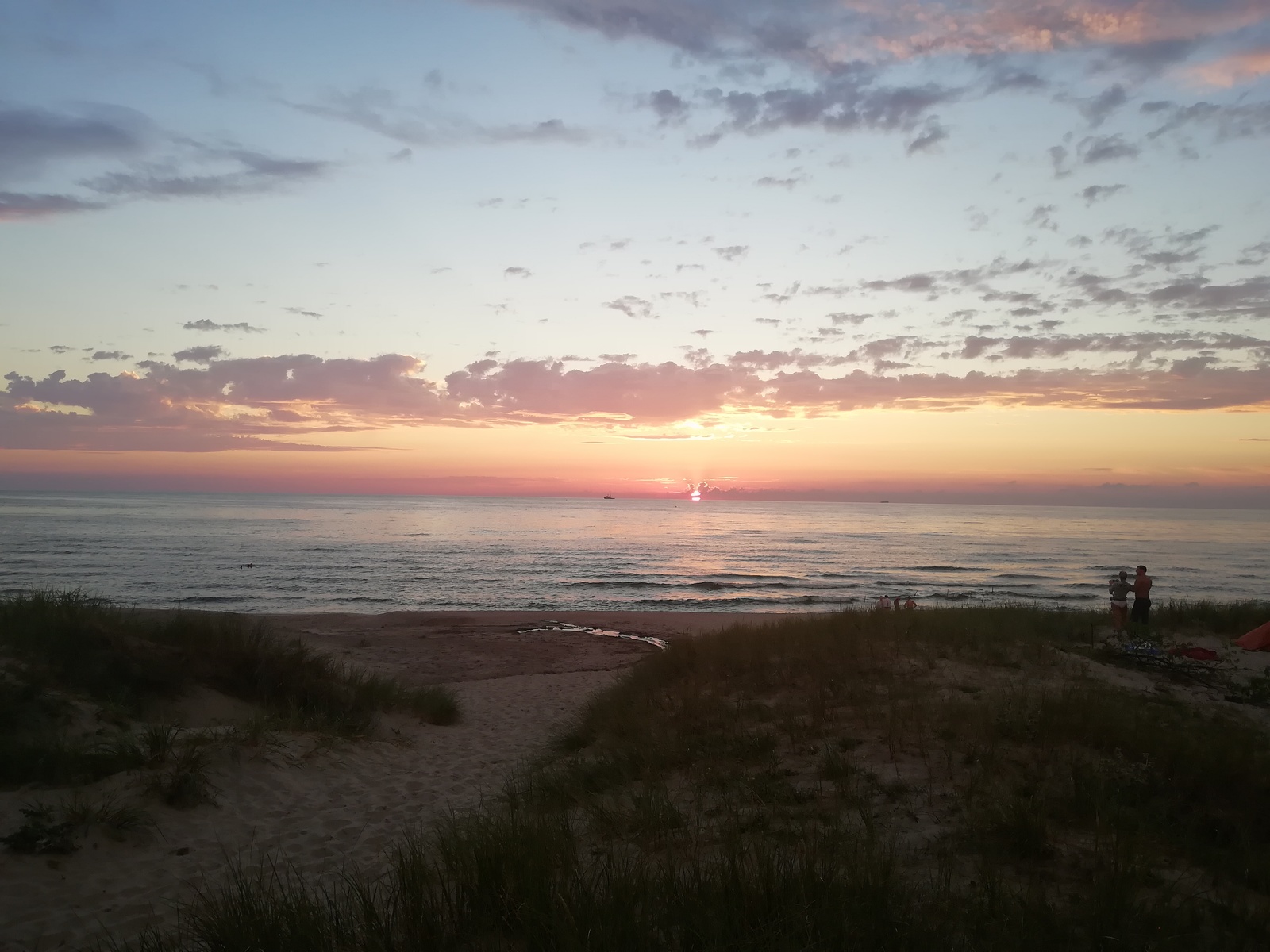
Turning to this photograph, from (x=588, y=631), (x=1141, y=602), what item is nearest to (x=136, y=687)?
(x=588, y=631)

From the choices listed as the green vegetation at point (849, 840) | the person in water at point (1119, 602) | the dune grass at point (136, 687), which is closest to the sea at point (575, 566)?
the person in water at point (1119, 602)

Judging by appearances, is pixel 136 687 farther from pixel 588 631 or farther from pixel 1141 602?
pixel 1141 602

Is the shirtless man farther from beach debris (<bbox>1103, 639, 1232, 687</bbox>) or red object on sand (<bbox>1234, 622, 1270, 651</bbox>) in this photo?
beach debris (<bbox>1103, 639, 1232, 687</bbox>)

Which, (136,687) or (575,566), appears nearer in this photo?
(136,687)

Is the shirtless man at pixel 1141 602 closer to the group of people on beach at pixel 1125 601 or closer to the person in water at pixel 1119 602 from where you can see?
the group of people on beach at pixel 1125 601

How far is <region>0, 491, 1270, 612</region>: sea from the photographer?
115 feet

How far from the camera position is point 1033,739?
6.81 meters

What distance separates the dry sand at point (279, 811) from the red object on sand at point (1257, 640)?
13.2 meters

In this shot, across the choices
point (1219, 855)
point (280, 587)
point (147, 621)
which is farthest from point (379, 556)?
point (1219, 855)

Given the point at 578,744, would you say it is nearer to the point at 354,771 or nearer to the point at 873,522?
the point at 354,771

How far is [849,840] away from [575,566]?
150 ft

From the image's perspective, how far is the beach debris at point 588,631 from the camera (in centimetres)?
2500

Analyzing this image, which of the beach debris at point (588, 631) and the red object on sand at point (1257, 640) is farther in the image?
the beach debris at point (588, 631)

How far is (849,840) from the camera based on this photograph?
482 centimetres
